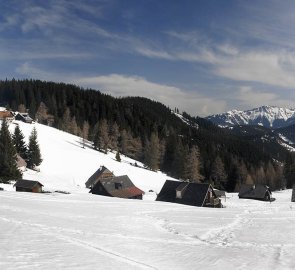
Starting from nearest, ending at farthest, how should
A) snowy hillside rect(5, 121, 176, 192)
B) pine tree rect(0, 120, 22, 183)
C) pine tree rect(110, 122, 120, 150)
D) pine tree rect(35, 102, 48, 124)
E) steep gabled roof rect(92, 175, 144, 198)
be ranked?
pine tree rect(0, 120, 22, 183)
steep gabled roof rect(92, 175, 144, 198)
snowy hillside rect(5, 121, 176, 192)
pine tree rect(110, 122, 120, 150)
pine tree rect(35, 102, 48, 124)

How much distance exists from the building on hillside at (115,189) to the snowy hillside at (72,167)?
31.0ft

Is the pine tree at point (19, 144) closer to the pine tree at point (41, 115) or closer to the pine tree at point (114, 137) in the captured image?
the pine tree at point (114, 137)

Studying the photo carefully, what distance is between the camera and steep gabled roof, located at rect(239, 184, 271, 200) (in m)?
89.9

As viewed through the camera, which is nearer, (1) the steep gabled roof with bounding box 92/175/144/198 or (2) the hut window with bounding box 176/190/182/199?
(2) the hut window with bounding box 176/190/182/199

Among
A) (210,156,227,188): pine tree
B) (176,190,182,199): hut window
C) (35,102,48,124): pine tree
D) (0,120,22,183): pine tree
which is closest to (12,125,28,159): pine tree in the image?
(0,120,22,183): pine tree

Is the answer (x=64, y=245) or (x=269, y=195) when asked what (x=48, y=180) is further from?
(x=64, y=245)

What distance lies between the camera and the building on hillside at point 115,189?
69.4m

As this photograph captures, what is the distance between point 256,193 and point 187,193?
32032mm

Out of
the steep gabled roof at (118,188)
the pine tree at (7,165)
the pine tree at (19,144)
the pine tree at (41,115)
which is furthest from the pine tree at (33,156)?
the pine tree at (41,115)

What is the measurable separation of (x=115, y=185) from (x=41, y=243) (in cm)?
5347

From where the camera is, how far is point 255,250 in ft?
65.9

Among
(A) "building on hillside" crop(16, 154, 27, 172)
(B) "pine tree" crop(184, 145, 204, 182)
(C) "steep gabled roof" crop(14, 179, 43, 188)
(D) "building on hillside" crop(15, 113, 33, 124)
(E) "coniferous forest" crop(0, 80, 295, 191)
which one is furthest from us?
(D) "building on hillside" crop(15, 113, 33, 124)

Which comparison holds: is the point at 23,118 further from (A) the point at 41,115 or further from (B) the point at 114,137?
(B) the point at 114,137

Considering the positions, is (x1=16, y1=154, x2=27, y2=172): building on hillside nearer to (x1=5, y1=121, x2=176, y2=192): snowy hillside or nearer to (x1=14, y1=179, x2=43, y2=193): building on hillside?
(x1=5, y1=121, x2=176, y2=192): snowy hillside
